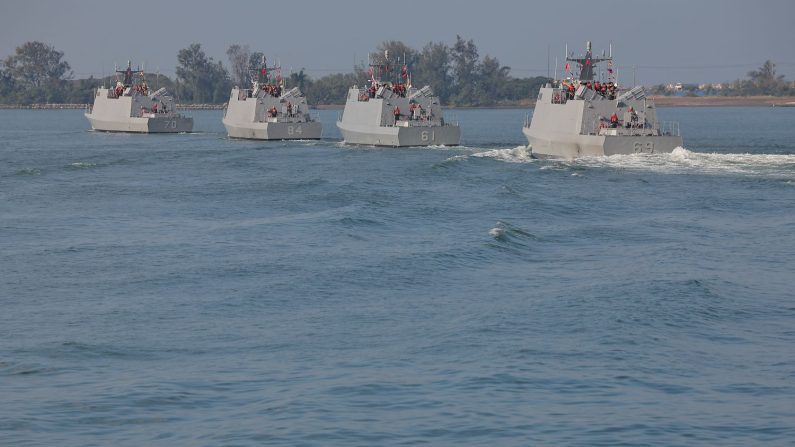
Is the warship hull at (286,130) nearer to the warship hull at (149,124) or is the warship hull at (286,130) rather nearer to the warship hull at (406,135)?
the warship hull at (406,135)

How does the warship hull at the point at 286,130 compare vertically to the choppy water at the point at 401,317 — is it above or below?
above

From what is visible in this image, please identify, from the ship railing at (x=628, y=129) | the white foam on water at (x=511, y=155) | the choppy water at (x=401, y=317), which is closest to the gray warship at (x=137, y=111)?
the white foam on water at (x=511, y=155)

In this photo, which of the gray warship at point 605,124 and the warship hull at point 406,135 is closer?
the gray warship at point 605,124

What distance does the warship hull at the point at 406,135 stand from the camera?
62562 millimetres

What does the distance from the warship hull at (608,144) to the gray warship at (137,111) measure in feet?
145

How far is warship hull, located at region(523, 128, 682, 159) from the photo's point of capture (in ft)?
167

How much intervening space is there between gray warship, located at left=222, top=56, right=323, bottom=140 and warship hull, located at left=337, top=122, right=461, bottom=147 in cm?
838

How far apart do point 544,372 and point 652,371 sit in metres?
1.74

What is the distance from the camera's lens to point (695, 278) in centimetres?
2366

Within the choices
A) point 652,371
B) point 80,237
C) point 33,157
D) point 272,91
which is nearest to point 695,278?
point 652,371

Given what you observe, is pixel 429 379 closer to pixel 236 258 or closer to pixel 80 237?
pixel 236 258

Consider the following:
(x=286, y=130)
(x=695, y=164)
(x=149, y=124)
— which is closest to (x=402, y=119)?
(x=286, y=130)

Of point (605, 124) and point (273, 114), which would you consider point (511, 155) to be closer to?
point (605, 124)

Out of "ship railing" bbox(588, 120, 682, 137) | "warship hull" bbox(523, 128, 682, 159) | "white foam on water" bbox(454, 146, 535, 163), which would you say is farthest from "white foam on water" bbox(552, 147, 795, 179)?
"white foam on water" bbox(454, 146, 535, 163)
